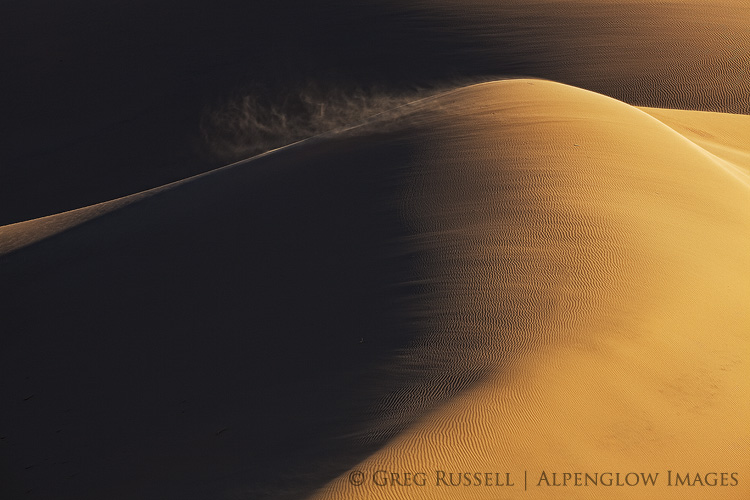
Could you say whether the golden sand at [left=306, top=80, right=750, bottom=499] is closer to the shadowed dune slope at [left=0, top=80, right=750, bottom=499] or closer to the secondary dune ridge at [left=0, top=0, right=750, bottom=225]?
the shadowed dune slope at [left=0, top=80, right=750, bottom=499]

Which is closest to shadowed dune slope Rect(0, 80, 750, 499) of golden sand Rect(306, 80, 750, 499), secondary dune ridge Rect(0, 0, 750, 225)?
golden sand Rect(306, 80, 750, 499)

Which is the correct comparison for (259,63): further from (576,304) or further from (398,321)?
(576,304)

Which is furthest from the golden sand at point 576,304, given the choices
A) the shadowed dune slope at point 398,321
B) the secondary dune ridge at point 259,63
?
the secondary dune ridge at point 259,63

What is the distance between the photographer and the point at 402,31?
12.1 metres

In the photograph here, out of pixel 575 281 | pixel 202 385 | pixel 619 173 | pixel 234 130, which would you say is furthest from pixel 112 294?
pixel 234 130

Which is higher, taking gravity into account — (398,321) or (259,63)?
(259,63)

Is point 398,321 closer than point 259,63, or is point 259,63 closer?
point 398,321

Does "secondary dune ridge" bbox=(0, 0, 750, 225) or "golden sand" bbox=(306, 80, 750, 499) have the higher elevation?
"secondary dune ridge" bbox=(0, 0, 750, 225)

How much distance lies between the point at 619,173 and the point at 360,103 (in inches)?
223

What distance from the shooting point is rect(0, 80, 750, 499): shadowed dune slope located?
3469 millimetres

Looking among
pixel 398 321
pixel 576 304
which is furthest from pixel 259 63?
pixel 576 304

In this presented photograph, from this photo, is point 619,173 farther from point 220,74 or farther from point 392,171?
point 220,74

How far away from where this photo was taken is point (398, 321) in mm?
4375

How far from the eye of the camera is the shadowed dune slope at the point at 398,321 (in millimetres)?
3469
